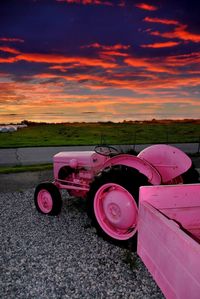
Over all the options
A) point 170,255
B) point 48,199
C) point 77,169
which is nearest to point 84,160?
point 77,169

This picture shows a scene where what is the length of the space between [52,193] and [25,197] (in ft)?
5.63

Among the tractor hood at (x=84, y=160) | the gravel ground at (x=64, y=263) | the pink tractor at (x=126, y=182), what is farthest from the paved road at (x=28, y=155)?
the pink tractor at (x=126, y=182)

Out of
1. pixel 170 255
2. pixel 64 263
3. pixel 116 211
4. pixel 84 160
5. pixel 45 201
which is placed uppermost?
pixel 84 160

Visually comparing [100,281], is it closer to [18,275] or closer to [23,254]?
[18,275]

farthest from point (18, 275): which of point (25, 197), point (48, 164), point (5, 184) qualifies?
point (48, 164)

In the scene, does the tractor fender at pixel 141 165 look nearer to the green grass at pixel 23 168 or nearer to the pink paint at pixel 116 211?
the pink paint at pixel 116 211

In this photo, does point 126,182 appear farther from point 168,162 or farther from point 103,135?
point 103,135

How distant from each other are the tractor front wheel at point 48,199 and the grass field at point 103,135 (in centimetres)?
1002

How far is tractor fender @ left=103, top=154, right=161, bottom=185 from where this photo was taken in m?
4.56

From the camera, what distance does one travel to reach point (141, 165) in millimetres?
4660

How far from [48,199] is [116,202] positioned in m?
1.78

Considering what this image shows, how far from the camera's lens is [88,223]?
5.64m

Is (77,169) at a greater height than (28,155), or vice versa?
(77,169)

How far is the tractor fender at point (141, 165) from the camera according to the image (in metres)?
4.56
